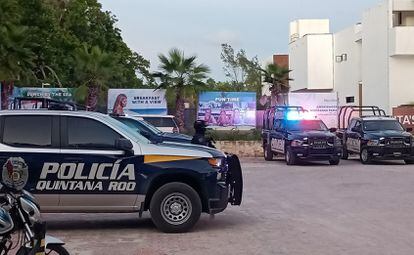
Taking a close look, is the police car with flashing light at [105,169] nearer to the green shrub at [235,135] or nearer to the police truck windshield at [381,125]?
the police truck windshield at [381,125]

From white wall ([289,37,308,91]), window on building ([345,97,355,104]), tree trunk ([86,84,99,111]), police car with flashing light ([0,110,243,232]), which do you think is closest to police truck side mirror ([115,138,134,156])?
police car with flashing light ([0,110,243,232])

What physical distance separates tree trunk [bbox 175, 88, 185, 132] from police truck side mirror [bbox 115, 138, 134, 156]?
22574mm

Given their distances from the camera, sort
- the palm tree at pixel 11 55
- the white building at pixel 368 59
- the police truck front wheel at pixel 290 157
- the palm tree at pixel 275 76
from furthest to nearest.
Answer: the white building at pixel 368 59 → the palm tree at pixel 275 76 → the palm tree at pixel 11 55 → the police truck front wheel at pixel 290 157

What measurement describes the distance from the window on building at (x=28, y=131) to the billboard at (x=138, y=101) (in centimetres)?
2269

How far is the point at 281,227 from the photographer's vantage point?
11.0 m

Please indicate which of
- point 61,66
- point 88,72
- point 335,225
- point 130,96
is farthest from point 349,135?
point 61,66

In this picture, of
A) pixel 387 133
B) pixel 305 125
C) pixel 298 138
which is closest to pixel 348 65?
pixel 387 133

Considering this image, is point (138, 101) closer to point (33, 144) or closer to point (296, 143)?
point (296, 143)

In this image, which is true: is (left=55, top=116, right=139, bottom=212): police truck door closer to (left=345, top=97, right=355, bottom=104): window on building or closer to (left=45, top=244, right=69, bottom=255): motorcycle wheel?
(left=45, top=244, right=69, bottom=255): motorcycle wheel

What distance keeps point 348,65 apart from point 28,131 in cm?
4663

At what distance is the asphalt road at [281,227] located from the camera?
9.20m

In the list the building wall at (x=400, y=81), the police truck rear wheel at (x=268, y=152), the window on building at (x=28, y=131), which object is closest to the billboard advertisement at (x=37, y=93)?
the police truck rear wheel at (x=268, y=152)

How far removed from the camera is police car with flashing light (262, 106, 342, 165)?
25188 millimetres

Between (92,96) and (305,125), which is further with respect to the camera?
(92,96)
